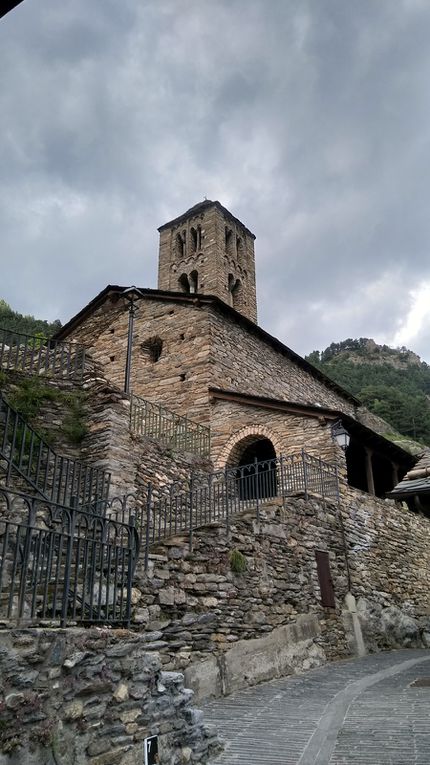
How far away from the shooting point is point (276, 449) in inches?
564

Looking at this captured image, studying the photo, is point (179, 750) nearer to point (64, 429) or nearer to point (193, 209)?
point (64, 429)

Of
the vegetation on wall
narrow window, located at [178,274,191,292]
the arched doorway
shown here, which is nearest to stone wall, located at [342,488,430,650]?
the arched doorway

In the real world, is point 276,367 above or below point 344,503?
above

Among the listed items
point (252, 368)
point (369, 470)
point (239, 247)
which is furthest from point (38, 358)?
point (239, 247)

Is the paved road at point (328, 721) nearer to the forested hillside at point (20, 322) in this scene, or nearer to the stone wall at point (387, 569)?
the stone wall at point (387, 569)

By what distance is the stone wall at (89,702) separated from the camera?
133 inches

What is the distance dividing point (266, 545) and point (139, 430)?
4.52m

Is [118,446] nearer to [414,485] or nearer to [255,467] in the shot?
[255,467]

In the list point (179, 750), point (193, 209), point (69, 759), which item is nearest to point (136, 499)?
point (179, 750)

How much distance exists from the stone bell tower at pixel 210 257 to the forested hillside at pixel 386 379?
19724mm

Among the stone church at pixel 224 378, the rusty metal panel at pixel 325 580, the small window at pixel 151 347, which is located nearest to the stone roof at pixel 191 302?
the stone church at pixel 224 378

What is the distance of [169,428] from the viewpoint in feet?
45.6

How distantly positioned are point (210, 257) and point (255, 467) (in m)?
19.0

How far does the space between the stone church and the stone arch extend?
26mm
